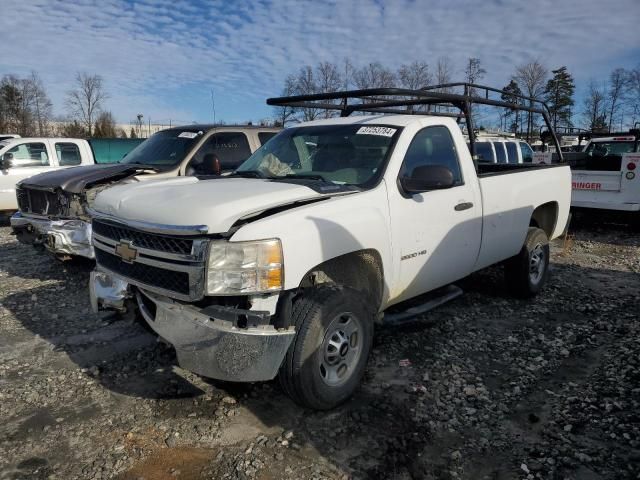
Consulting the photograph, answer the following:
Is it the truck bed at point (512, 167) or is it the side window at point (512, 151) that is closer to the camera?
the truck bed at point (512, 167)

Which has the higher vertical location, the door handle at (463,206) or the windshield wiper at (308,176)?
the windshield wiper at (308,176)

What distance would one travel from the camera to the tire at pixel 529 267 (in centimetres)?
554

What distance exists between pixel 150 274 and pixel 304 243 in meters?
1.03

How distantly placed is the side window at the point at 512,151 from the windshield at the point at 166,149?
886 cm

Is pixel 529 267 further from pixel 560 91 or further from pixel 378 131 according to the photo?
pixel 560 91

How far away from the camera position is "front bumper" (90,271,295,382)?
2.79 m

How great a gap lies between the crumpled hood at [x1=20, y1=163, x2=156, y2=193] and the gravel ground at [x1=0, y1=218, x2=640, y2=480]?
1.78 meters

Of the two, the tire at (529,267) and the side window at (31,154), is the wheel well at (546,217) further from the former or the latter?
the side window at (31,154)

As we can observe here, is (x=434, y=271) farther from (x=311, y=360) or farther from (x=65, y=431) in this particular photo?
(x=65, y=431)

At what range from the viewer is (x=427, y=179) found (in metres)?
3.69

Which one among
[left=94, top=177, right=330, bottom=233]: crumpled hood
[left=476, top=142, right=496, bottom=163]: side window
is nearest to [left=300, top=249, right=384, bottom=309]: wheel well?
[left=94, top=177, right=330, bottom=233]: crumpled hood

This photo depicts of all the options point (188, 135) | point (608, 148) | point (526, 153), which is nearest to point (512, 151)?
point (526, 153)

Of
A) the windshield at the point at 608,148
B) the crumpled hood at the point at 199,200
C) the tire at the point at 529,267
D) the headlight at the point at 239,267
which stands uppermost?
the crumpled hood at the point at 199,200

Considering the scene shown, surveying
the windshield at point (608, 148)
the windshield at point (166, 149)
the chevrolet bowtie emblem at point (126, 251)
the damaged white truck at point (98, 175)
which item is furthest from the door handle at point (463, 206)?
the windshield at point (608, 148)
